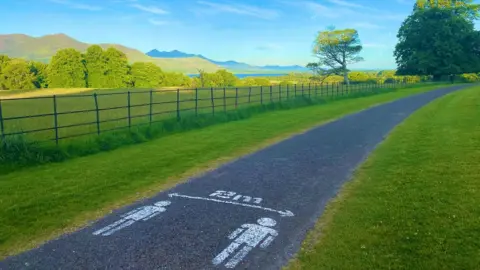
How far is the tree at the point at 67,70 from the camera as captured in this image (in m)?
71.9

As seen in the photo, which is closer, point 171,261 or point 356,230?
point 171,261

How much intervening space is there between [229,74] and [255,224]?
93.0 m

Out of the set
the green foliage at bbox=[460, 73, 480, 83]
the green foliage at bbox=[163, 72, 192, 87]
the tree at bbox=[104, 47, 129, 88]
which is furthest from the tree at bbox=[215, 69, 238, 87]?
the green foliage at bbox=[460, 73, 480, 83]

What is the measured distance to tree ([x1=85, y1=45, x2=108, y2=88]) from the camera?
7575 centimetres

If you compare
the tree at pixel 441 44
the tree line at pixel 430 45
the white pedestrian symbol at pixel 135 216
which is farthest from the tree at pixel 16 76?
the tree at pixel 441 44

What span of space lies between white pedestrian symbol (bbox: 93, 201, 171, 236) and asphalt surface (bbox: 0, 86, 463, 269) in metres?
0.03

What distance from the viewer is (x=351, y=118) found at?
61.6 feet

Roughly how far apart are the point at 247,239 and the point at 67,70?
7845 cm

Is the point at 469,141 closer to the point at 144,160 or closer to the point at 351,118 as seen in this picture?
the point at 351,118

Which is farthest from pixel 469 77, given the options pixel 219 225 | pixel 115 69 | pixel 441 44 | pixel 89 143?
pixel 219 225

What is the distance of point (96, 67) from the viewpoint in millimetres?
75812

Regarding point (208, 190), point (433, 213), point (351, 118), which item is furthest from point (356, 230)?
point (351, 118)

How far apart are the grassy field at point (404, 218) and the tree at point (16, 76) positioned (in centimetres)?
7121

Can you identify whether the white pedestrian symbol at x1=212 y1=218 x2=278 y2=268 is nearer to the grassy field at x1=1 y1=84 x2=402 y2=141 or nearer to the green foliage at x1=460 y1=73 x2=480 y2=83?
the grassy field at x1=1 y1=84 x2=402 y2=141
